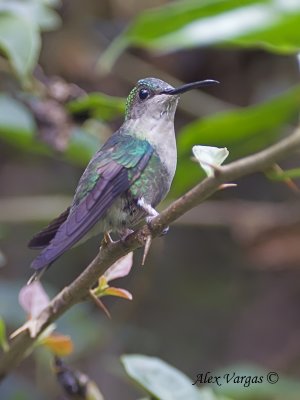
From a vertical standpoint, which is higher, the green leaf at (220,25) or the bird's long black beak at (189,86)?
the green leaf at (220,25)

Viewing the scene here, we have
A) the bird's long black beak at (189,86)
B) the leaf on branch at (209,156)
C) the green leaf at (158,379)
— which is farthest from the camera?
the green leaf at (158,379)

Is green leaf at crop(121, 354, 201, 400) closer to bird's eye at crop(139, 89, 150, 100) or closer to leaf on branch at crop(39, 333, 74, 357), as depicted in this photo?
leaf on branch at crop(39, 333, 74, 357)

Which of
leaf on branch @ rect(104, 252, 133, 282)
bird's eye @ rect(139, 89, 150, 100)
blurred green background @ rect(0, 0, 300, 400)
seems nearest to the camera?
leaf on branch @ rect(104, 252, 133, 282)

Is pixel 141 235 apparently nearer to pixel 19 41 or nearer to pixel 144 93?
pixel 144 93

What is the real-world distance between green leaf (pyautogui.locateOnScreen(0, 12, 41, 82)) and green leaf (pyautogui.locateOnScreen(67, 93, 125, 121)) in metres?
0.16

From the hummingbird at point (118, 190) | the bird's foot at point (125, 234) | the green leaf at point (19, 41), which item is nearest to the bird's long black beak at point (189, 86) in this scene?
the hummingbird at point (118, 190)

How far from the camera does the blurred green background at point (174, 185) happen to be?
211 cm

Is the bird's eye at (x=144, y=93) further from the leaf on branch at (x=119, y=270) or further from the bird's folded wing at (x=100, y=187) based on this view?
the leaf on branch at (x=119, y=270)

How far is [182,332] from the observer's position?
11.3 feet

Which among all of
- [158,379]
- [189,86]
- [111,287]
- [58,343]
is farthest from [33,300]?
[189,86]

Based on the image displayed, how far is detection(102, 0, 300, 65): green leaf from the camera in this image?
196 cm

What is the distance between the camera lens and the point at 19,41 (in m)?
1.95

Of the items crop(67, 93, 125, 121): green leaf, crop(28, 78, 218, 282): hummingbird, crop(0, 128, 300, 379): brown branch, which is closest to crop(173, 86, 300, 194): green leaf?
crop(67, 93, 125, 121): green leaf

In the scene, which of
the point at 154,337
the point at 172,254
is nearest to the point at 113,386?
the point at 154,337
